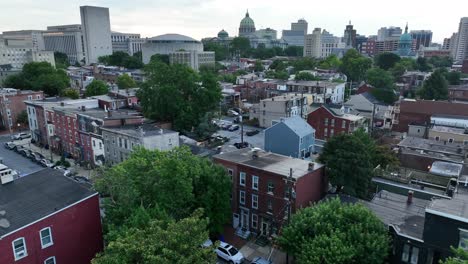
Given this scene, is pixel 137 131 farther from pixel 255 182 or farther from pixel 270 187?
pixel 270 187

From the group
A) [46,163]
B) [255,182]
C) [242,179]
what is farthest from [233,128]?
[255,182]

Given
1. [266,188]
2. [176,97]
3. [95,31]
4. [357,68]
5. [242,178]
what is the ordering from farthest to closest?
1. [95,31]
2. [357,68]
3. [176,97]
4. [242,178]
5. [266,188]

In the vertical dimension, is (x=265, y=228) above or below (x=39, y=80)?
below

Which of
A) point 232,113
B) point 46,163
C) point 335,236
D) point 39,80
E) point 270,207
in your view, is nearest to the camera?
point 335,236

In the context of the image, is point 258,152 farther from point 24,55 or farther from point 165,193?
point 24,55

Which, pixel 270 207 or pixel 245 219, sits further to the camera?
pixel 245 219

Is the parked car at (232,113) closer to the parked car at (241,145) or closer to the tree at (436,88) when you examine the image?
the parked car at (241,145)
